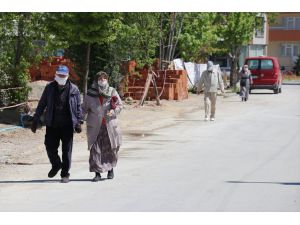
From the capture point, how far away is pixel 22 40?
18656 mm

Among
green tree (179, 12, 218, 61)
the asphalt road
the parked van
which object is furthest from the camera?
green tree (179, 12, 218, 61)

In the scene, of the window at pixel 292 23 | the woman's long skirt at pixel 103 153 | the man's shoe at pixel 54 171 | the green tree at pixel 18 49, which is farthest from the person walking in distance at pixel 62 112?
the window at pixel 292 23

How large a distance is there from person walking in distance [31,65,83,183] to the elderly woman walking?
0.25 meters

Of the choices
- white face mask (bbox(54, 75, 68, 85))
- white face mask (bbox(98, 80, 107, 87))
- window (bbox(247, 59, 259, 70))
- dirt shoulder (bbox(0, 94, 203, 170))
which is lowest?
dirt shoulder (bbox(0, 94, 203, 170))

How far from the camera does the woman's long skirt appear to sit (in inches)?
414

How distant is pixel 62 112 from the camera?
10.2 m

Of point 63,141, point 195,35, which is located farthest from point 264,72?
point 63,141

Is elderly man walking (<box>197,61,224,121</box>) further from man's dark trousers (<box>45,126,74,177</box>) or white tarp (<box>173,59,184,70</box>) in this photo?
white tarp (<box>173,59,184,70</box>)

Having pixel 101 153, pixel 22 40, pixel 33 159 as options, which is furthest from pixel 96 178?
pixel 22 40

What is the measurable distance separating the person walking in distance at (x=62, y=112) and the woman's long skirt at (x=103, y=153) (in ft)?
1.15

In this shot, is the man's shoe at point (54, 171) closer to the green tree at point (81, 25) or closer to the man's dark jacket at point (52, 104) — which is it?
the man's dark jacket at point (52, 104)

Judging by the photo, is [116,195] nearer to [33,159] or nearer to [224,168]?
[224,168]

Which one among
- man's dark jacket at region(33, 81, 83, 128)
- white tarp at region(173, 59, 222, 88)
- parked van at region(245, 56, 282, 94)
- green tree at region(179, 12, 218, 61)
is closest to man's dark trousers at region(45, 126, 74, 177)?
man's dark jacket at region(33, 81, 83, 128)

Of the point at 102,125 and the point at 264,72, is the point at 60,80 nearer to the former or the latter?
the point at 102,125
